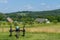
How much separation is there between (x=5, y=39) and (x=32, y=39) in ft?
7.04

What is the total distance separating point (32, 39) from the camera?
15570 millimetres

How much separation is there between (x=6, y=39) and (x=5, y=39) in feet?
0.45

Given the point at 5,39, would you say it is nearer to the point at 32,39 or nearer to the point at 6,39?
the point at 6,39

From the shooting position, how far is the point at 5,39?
15.5 meters

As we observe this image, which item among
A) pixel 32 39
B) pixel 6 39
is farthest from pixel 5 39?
pixel 32 39

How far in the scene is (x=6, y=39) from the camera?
1542 cm

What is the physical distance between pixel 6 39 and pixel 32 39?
2.06m
